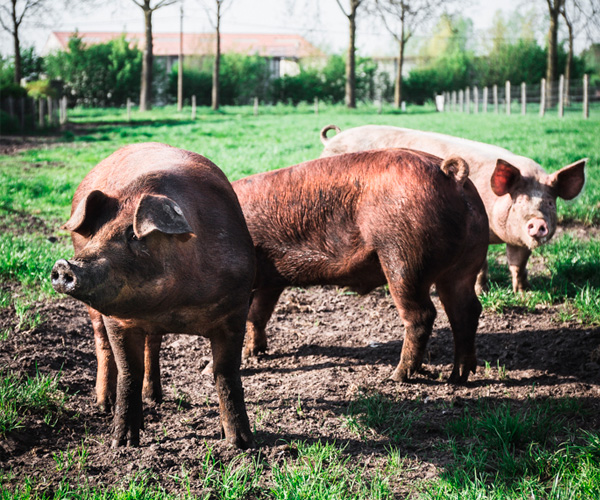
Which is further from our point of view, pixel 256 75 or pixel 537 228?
pixel 256 75

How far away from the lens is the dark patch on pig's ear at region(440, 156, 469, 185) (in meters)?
3.35

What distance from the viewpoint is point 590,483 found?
2373 millimetres

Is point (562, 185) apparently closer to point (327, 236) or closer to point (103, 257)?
point (327, 236)

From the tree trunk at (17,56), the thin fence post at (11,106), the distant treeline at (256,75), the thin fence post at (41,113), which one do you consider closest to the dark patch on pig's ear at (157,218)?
the thin fence post at (11,106)

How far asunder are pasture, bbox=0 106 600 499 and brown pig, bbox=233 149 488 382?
44 cm

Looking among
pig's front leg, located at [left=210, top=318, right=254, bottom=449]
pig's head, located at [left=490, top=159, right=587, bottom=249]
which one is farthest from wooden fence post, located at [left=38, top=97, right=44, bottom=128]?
pig's front leg, located at [left=210, top=318, right=254, bottom=449]

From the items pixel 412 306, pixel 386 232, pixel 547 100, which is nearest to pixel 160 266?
pixel 386 232

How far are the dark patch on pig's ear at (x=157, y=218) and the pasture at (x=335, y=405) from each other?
0.97m

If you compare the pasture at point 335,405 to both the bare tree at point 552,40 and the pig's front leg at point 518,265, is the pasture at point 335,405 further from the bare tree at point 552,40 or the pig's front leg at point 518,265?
the bare tree at point 552,40

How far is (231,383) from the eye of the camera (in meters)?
2.76

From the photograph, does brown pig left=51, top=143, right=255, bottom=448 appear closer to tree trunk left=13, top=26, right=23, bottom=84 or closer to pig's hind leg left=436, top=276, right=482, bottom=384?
pig's hind leg left=436, top=276, right=482, bottom=384

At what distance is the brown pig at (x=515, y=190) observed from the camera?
4480mm

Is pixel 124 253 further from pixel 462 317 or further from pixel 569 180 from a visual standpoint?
pixel 569 180

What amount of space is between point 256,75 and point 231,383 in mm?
46558
